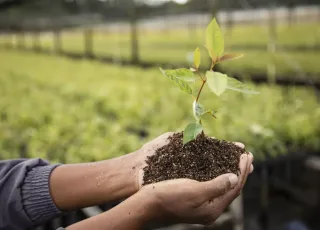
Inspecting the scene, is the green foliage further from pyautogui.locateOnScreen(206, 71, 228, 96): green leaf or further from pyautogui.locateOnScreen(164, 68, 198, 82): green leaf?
pyautogui.locateOnScreen(206, 71, 228, 96): green leaf

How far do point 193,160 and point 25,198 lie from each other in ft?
1.94

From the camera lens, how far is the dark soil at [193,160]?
1.05 metres

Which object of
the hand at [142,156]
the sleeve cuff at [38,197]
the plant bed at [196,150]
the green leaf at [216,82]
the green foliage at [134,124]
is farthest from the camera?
the green foliage at [134,124]

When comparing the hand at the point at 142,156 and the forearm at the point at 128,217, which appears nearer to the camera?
the forearm at the point at 128,217

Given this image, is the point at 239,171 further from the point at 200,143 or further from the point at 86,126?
the point at 86,126

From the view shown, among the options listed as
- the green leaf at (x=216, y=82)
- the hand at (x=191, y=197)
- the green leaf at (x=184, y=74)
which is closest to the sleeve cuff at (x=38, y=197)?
the hand at (x=191, y=197)

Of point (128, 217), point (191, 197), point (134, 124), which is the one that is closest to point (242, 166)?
point (191, 197)

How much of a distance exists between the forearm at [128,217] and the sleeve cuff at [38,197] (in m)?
0.31

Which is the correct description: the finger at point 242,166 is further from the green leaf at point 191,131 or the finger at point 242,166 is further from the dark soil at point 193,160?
the green leaf at point 191,131

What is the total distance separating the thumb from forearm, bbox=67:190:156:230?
142 mm

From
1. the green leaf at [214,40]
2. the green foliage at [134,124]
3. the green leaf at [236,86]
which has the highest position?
the green leaf at [214,40]

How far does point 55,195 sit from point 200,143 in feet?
1.66

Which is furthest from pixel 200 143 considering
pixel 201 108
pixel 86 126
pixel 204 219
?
pixel 86 126

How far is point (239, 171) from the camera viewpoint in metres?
1.09
